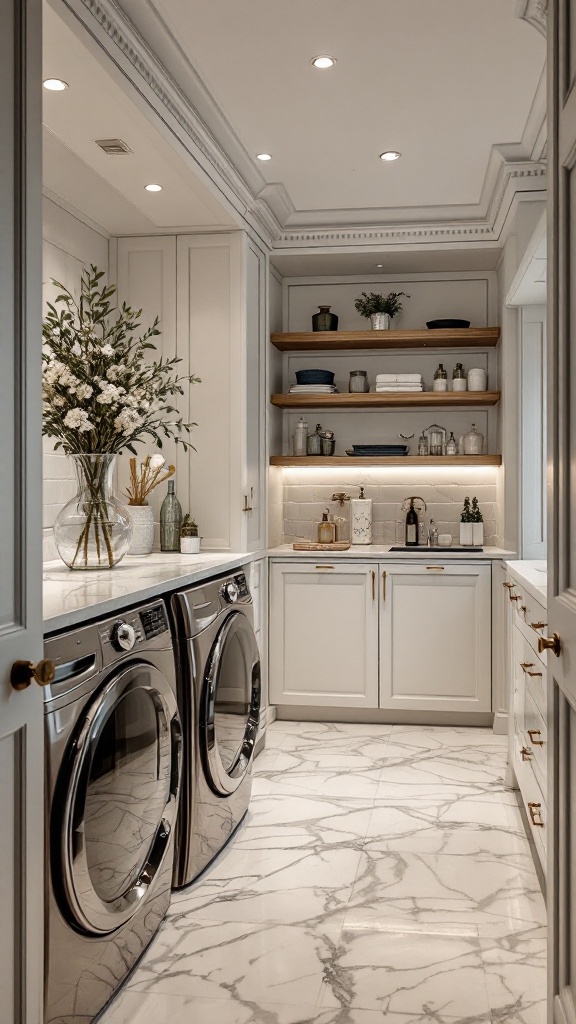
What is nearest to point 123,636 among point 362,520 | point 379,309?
point 362,520

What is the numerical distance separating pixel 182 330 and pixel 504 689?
245 centimetres

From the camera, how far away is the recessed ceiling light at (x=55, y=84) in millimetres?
2537

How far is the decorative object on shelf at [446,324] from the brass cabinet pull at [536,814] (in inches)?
113

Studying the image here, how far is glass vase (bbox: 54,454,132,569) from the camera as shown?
2.79 meters

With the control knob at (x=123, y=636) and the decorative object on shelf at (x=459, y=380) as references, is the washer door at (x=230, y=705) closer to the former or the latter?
the control knob at (x=123, y=636)

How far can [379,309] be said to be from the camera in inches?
194

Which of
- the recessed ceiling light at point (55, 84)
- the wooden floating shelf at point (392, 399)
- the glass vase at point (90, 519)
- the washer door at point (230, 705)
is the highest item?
the recessed ceiling light at point (55, 84)

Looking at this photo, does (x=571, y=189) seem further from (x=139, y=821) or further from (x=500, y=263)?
(x=500, y=263)

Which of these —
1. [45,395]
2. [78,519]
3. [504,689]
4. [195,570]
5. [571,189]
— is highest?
[571,189]

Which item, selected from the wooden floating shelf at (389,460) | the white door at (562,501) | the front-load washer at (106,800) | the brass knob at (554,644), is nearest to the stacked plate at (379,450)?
the wooden floating shelf at (389,460)

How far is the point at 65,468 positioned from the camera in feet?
11.9

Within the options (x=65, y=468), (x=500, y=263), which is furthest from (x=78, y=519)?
(x=500, y=263)

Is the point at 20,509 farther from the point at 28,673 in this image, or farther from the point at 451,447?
Result: the point at 451,447

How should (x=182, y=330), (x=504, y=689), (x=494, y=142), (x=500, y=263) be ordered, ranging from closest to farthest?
(x=494, y=142) < (x=182, y=330) < (x=504, y=689) < (x=500, y=263)
